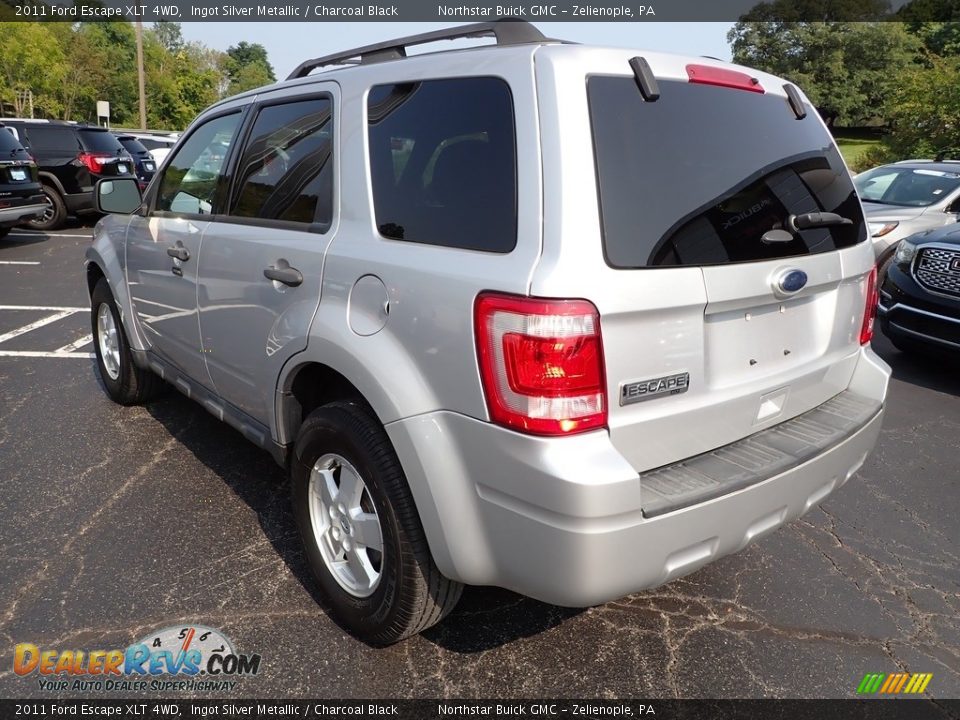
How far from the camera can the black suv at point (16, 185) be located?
10.6m

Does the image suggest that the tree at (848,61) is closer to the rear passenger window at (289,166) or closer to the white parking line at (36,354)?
the white parking line at (36,354)

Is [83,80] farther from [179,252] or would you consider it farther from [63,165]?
[179,252]

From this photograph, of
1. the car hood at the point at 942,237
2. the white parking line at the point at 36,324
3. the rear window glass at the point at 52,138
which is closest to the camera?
the car hood at the point at 942,237

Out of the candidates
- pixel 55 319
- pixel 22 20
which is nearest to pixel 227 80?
pixel 22 20

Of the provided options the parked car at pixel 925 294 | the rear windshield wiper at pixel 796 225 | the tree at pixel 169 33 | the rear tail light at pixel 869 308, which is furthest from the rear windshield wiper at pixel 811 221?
the tree at pixel 169 33

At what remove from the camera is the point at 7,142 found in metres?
10.8

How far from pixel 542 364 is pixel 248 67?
126 metres

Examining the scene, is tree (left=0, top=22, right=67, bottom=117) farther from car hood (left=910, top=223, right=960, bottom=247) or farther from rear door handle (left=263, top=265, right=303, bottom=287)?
rear door handle (left=263, top=265, right=303, bottom=287)

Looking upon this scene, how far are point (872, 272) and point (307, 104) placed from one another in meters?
2.26

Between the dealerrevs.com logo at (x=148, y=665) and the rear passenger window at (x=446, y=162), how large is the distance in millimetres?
1534

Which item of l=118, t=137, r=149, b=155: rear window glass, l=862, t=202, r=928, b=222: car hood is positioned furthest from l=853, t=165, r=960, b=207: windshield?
l=118, t=137, r=149, b=155: rear window glass

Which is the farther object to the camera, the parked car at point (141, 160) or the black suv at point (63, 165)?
the parked car at point (141, 160)

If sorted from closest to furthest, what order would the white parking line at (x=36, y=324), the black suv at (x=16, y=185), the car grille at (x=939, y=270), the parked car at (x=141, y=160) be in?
the car grille at (x=939, y=270), the white parking line at (x=36, y=324), the black suv at (x=16, y=185), the parked car at (x=141, y=160)

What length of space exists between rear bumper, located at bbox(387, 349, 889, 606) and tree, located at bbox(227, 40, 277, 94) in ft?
331
